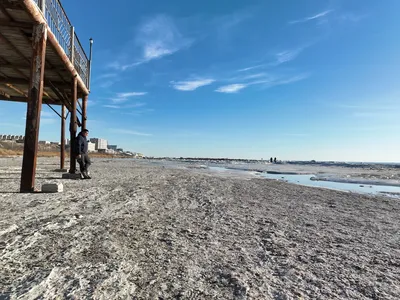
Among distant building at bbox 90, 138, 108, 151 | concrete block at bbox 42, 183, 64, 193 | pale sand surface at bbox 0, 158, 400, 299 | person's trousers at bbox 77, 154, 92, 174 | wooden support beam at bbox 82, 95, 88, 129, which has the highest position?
distant building at bbox 90, 138, 108, 151

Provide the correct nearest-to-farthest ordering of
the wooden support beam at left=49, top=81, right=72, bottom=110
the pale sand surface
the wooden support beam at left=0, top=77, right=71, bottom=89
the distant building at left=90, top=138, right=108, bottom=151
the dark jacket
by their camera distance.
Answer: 1. the pale sand surface
2. the dark jacket
3. the wooden support beam at left=0, top=77, right=71, bottom=89
4. the wooden support beam at left=49, top=81, right=72, bottom=110
5. the distant building at left=90, top=138, right=108, bottom=151

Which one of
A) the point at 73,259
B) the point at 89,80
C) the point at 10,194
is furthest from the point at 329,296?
the point at 89,80

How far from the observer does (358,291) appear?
2.62m

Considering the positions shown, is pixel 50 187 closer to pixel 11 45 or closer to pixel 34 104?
pixel 34 104

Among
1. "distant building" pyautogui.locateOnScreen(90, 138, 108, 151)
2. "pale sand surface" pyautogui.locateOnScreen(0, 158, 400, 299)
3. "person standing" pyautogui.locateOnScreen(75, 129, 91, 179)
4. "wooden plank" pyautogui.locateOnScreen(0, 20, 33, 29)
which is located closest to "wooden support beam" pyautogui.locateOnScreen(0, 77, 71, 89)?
"person standing" pyautogui.locateOnScreen(75, 129, 91, 179)

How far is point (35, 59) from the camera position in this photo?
7234 millimetres

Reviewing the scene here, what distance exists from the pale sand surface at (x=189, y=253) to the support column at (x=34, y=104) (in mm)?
1213

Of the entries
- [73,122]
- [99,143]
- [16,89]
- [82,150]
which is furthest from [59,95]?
[99,143]

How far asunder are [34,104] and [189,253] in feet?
20.0

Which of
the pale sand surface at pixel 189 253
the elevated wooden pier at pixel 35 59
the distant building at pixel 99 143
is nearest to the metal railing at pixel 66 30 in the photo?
the elevated wooden pier at pixel 35 59

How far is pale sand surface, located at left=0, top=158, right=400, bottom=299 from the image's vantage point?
2572 millimetres

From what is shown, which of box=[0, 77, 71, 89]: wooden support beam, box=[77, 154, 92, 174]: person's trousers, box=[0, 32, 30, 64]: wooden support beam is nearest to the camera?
box=[0, 32, 30, 64]: wooden support beam

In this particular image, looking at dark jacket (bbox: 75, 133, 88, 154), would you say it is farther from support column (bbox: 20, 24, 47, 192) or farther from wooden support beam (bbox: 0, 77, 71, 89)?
support column (bbox: 20, 24, 47, 192)

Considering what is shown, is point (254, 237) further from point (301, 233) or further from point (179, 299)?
point (179, 299)
